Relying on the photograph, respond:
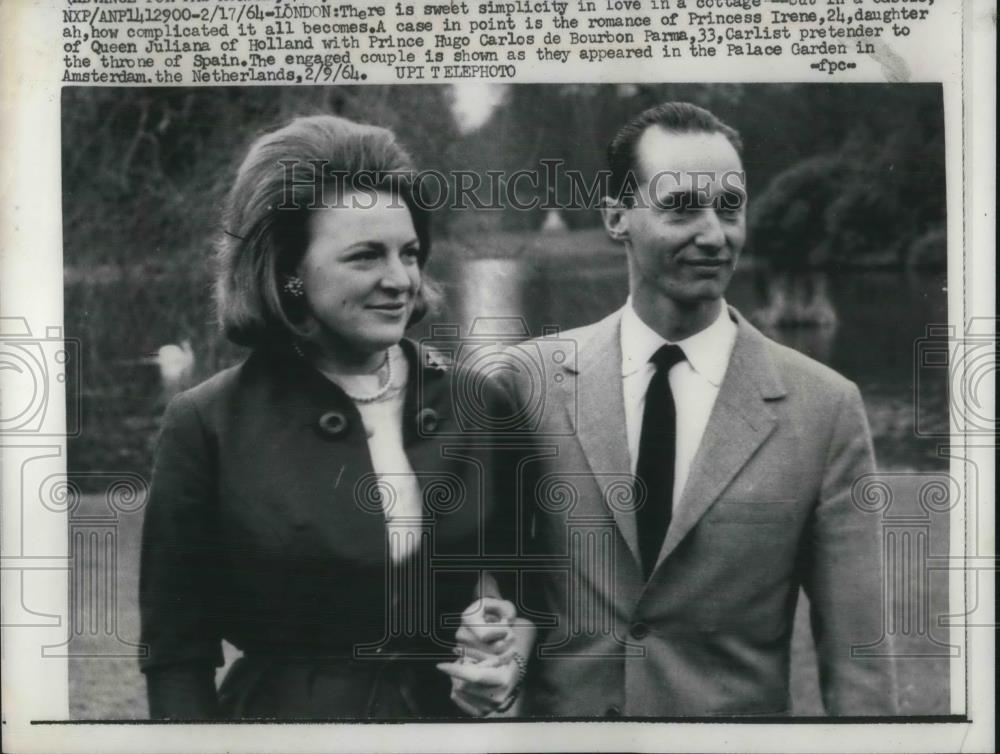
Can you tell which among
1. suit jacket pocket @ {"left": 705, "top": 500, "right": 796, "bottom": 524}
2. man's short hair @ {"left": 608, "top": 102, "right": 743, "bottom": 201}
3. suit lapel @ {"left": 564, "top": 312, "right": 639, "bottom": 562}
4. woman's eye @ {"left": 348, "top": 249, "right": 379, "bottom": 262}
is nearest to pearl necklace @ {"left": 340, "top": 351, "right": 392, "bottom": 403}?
woman's eye @ {"left": 348, "top": 249, "right": 379, "bottom": 262}

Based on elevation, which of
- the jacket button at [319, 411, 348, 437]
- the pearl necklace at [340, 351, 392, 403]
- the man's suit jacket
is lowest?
the man's suit jacket

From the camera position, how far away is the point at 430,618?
9.55 feet

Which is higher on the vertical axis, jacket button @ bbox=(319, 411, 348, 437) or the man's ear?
the man's ear

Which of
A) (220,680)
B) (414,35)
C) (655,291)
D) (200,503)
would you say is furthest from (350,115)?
(220,680)

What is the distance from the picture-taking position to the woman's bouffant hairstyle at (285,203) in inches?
112

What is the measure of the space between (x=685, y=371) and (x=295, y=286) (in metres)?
1.16

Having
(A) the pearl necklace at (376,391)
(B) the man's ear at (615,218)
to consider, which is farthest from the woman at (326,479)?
(B) the man's ear at (615,218)

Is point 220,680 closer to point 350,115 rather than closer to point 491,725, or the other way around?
point 491,725

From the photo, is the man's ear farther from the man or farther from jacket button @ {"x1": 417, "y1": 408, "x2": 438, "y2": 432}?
jacket button @ {"x1": 417, "y1": 408, "x2": 438, "y2": 432}

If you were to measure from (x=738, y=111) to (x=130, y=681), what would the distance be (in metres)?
2.46

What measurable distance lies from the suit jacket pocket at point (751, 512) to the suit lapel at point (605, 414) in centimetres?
25

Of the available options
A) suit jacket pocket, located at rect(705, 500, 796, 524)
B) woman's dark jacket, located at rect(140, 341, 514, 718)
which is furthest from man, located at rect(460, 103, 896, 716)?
woman's dark jacket, located at rect(140, 341, 514, 718)

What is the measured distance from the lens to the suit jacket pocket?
2.89 m

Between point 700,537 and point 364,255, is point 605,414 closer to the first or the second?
point 700,537
